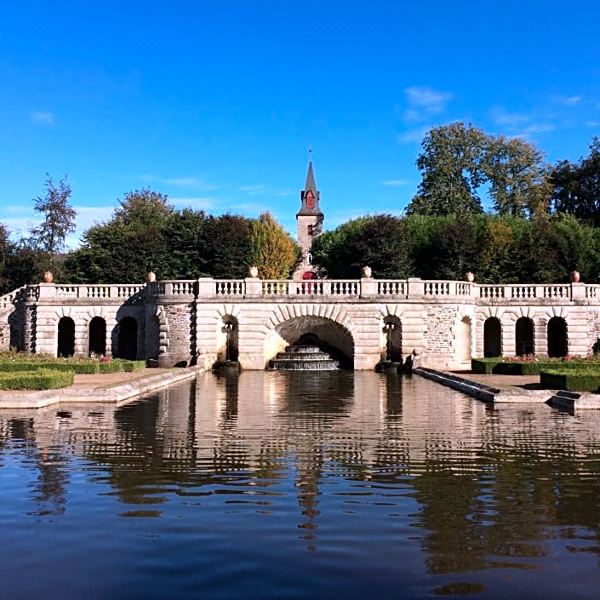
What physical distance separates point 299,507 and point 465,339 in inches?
1362

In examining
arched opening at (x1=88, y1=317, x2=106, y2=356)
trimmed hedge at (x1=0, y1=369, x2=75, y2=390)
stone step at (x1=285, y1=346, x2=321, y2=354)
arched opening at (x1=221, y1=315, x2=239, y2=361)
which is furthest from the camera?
arched opening at (x1=88, y1=317, x2=106, y2=356)

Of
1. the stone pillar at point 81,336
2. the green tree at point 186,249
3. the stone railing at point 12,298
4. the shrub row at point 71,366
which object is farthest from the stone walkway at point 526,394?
the green tree at point 186,249

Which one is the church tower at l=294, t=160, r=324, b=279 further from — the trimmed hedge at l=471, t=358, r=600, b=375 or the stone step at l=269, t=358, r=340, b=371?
the trimmed hedge at l=471, t=358, r=600, b=375

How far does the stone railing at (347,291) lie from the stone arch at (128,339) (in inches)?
139

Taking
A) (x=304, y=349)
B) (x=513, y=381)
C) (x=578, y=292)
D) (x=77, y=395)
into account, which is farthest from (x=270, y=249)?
(x=77, y=395)

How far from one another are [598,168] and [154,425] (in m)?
66.9

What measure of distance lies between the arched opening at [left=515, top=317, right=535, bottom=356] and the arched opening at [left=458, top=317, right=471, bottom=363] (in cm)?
483

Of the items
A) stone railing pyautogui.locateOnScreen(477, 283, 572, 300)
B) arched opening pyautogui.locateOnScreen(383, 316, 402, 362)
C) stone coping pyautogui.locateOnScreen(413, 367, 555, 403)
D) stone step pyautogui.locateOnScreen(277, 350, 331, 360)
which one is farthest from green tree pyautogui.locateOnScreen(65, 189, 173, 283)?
stone coping pyautogui.locateOnScreen(413, 367, 555, 403)

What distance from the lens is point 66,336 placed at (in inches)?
1907

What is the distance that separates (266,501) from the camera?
9.85 metres

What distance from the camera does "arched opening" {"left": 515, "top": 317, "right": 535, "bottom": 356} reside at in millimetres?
46169

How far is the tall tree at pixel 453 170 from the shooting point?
234ft

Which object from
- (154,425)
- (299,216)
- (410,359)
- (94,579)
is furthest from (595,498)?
(299,216)

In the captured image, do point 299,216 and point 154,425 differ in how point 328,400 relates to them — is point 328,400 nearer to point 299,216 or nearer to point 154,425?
point 154,425
